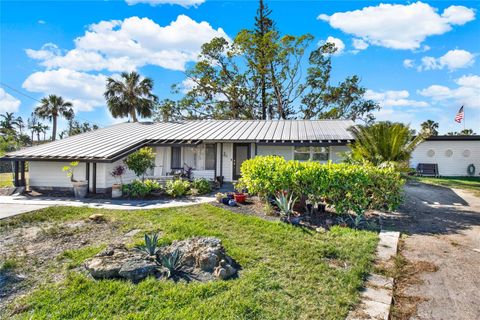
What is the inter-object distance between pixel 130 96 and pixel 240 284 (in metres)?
28.2

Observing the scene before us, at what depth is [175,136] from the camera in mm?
15508

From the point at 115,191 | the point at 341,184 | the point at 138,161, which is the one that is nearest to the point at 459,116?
the point at 341,184

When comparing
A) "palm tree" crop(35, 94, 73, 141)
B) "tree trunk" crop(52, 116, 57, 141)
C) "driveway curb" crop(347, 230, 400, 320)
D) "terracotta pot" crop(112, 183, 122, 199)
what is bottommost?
"driveway curb" crop(347, 230, 400, 320)

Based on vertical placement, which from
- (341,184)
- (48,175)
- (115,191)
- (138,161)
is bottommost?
(115,191)

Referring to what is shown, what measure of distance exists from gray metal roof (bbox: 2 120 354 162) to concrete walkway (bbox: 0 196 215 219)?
1913 mm

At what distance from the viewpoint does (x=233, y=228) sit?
673 centimetres

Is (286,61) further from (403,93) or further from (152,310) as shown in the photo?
(152,310)

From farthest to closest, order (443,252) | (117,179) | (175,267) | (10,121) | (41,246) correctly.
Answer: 1. (10,121)
2. (117,179)
3. (41,246)
4. (443,252)
5. (175,267)

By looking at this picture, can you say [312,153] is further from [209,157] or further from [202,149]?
[202,149]

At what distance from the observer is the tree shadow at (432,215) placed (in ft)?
23.6

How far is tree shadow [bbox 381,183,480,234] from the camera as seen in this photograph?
719 cm

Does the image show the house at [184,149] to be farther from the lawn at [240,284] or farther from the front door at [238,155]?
the lawn at [240,284]

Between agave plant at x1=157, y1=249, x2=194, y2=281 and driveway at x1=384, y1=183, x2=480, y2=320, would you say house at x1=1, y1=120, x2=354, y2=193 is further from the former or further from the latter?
agave plant at x1=157, y1=249, x2=194, y2=281

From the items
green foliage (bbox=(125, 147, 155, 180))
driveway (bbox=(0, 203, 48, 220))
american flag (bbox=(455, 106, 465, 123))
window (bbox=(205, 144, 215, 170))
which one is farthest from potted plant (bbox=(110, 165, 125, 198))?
american flag (bbox=(455, 106, 465, 123))
